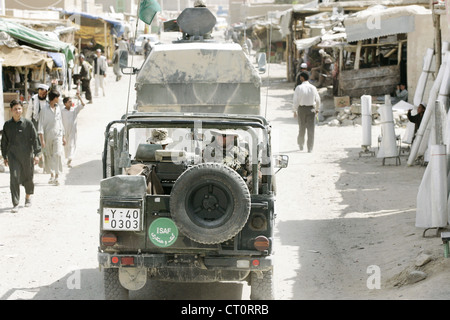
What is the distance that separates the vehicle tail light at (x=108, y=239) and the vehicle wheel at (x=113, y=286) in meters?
0.47

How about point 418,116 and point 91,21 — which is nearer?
point 418,116

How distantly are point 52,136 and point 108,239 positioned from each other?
7407 mm

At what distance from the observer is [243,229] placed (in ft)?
21.3

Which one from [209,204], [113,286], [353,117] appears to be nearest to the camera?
[209,204]

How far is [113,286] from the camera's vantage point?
22.4ft

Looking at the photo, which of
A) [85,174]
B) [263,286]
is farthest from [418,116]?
[263,286]

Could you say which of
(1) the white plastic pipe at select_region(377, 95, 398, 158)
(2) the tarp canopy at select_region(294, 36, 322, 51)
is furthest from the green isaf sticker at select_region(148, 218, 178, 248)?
(2) the tarp canopy at select_region(294, 36, 322, 51)

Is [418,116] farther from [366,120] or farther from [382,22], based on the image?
[382,22]

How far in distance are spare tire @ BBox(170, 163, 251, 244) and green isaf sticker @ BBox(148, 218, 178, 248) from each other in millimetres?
227

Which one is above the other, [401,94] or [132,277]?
[401,94]

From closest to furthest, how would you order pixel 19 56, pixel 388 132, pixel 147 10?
1. pixel 147 10
2. pixel 388 132
3. pixel 19 56

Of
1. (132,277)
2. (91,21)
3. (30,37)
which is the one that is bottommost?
(132,277)

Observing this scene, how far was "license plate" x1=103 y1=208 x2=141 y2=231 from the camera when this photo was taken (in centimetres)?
631

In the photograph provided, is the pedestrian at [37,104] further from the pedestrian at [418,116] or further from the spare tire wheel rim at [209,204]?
the spare tire wheel rim at [209,204]
